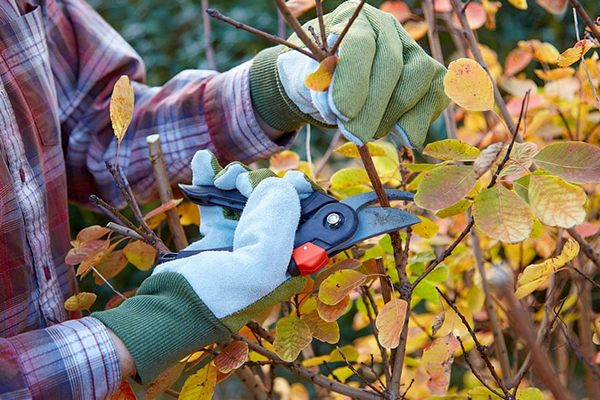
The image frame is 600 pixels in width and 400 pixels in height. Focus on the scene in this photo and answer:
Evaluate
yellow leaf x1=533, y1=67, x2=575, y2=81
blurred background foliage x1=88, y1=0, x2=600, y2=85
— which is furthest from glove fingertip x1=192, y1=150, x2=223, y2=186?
blurred background foliage x1=88, y1=0, x2=600, y2=85

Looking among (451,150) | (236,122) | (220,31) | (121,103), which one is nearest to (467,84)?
(451,150)

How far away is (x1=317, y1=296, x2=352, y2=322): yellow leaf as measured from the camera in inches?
42.3

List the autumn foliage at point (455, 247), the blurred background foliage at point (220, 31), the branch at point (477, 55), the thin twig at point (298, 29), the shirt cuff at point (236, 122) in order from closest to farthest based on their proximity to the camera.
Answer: the thin twig at point (298, 29) < the autumn foliage at point (455, 247) < the branch at point (477, 55) < the shirt cuff at point (236, 122) < the blurred background foliage at point (220, 31)

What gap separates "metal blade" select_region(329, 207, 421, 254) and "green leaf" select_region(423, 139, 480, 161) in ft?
0.27

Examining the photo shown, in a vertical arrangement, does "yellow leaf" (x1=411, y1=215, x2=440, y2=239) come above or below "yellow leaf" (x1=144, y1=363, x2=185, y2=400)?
above

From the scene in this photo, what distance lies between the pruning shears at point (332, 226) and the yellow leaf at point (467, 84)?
16 centimetres

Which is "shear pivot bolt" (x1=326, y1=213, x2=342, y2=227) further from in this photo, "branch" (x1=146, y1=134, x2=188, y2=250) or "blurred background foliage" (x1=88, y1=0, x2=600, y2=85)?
"blurred background foliage" (x1=88, y1=0, x2=600, y2=85)

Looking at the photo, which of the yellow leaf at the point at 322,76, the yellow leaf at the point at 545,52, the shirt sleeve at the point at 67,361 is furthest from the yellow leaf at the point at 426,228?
the yellow leaf at the point at 545,52

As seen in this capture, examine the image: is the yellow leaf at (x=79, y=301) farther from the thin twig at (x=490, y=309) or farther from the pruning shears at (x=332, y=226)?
the thin twig at (x=490, y=309)

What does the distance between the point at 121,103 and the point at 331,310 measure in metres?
0.37

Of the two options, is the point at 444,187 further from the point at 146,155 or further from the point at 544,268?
the point at 146,155

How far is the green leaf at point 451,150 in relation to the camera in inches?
39.7

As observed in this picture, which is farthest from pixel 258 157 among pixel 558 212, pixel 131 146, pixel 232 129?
pixel 558 212

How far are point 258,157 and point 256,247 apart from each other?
1.52 feet
